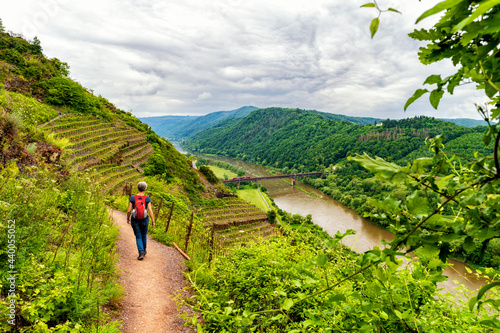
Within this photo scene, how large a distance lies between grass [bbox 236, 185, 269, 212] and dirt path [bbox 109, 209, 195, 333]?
4171cm

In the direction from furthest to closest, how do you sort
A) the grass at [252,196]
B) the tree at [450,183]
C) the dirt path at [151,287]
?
the grass at [252,196]
the dirt path at [151,287]
the tree at [450,183]

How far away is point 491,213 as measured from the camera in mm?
729

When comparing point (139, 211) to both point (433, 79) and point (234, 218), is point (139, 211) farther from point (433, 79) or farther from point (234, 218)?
point (234, 218)

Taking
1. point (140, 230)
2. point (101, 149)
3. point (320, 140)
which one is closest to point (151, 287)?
point (140, 230)

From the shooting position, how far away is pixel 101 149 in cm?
1839

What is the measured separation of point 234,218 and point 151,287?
23.7 metres

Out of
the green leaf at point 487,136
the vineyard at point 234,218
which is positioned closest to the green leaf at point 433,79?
the green leaf at point 487,136

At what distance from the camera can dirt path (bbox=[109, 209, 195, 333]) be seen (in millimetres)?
3758

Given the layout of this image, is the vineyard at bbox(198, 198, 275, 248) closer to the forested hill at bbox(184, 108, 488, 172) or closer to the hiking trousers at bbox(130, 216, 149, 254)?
the hiking trousers at bbox(130, 216, 149, 254)

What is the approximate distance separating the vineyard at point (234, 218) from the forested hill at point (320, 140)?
36.1 metres

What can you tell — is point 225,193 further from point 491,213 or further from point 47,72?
point 491,213

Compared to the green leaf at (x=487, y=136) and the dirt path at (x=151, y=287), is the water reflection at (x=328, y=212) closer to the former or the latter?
the dirt path at (x=151, y=287)

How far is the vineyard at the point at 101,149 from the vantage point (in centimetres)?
1512

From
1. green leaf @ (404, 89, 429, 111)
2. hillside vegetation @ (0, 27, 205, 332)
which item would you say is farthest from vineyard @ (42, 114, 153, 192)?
green leaf @ (404, 89, 429, 111)
